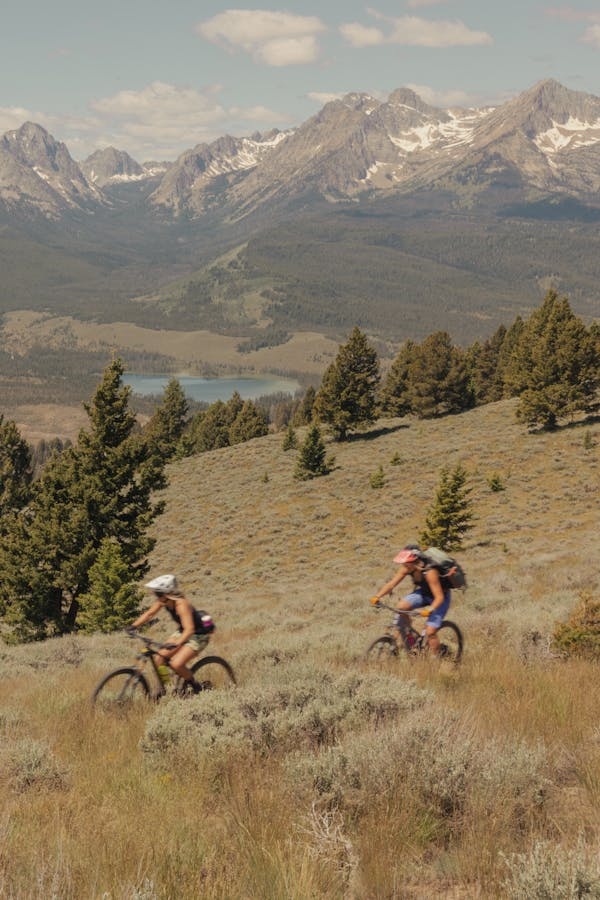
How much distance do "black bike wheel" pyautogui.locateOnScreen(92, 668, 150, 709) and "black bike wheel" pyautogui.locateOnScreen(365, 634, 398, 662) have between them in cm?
329

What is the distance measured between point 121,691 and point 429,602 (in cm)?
448

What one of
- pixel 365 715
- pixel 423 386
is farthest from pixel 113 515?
pixel 423 386

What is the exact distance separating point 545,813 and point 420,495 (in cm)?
3869

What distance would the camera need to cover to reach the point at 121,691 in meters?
7.75

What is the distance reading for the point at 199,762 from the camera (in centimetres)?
525

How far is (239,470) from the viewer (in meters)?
64.0

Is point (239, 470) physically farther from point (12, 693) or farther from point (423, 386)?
point (12, 693)

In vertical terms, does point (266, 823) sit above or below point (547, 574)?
above

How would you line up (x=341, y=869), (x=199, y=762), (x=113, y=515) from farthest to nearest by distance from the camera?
(x=113, y=515) < (x=199, y=762) < (x=341, y=869)

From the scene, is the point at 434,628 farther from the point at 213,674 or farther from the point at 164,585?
the point at 164,585

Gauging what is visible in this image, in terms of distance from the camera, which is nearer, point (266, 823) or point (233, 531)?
point (266, 823)

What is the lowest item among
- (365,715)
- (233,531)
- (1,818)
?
(233,531)

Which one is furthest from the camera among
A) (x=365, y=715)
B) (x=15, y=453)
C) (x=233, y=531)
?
(x=233, y=531)

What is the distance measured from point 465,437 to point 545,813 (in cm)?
4929
